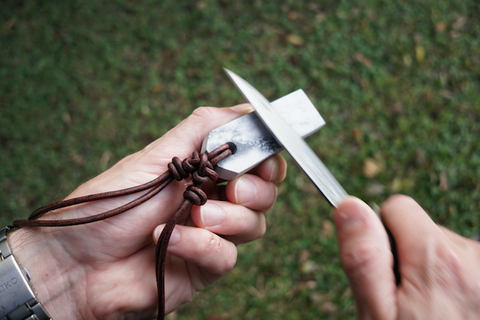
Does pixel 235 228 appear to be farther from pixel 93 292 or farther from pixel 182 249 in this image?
pixel 93 292

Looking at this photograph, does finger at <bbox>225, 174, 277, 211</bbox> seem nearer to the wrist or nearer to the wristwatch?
the wrist

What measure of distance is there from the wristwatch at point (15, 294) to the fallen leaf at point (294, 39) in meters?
3.25

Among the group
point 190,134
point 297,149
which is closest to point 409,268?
point 297,149

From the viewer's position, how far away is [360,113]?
3195mm

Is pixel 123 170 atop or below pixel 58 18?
below

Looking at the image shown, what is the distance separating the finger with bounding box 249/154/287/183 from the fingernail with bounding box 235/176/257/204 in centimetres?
8

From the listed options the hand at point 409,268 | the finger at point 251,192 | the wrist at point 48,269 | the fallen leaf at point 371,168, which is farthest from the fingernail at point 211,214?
the fallen leaf at point 371,168

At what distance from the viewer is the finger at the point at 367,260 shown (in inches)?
40.8

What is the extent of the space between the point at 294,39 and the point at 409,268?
9.91 ft

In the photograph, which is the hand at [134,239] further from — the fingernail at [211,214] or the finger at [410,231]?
the finger at [410,231]

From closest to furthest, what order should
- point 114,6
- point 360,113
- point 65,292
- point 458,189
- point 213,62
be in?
point 65,292 < point 458,189 < point 360,113 < point 213,62 < point 114,6

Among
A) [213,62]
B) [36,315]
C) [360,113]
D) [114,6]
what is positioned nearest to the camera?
[36,315]

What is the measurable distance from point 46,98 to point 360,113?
11.3 feet

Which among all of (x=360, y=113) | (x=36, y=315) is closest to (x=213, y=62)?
(x=360, y=113)
